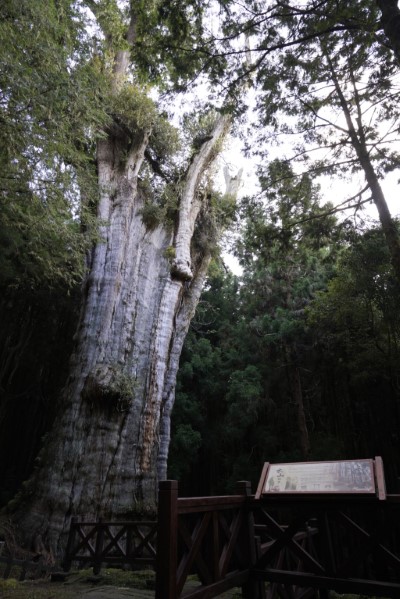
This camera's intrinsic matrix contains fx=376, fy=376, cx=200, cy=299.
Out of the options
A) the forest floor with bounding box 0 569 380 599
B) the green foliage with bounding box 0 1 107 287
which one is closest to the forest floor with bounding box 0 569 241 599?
the forest floor with bounding box 0 569 380 599

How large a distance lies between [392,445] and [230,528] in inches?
336

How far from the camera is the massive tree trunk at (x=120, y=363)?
5551 mm

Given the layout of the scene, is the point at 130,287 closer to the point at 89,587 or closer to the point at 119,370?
the point at 119,370

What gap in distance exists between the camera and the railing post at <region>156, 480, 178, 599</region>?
80.0 inches

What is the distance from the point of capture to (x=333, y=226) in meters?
6.88

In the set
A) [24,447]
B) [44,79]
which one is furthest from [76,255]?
[24,447]

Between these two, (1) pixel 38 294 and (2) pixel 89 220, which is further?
(1) pixel 38 294

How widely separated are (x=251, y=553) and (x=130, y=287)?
532cm

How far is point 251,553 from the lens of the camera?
2941 mm

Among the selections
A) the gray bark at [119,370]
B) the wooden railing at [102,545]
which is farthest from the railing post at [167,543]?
the gray bark at [119,370]

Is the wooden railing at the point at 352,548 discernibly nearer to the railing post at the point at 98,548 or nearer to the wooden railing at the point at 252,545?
the wooden railing at the point at 252,545

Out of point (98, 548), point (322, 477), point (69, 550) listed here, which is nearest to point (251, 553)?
point (322, 477)

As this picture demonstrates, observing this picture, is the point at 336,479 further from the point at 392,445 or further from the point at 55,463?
the point at 392,445

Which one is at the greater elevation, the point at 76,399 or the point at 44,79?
the point at 44,79
